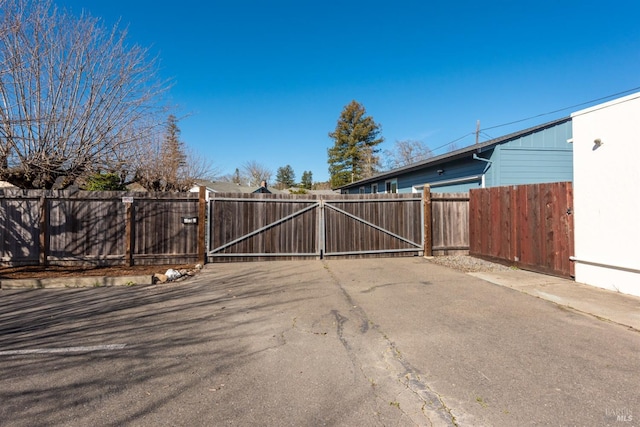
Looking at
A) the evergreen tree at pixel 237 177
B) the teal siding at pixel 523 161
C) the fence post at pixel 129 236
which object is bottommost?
A: the fence post at pixel 129 236

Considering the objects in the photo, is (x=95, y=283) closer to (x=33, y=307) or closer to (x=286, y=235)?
(x=33, y=307)

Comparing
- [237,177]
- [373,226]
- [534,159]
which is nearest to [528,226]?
[373,226]

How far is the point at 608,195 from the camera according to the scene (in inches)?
225

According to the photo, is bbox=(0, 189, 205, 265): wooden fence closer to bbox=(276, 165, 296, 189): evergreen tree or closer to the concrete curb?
the concrete curb

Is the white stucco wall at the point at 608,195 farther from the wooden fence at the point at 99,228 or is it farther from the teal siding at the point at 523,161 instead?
the wooden fence at the point at 99,228

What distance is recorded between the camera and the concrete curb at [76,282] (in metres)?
6.49

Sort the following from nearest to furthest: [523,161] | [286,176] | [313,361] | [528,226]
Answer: [313,361] → [528,226] → [523,161] → [286,176]

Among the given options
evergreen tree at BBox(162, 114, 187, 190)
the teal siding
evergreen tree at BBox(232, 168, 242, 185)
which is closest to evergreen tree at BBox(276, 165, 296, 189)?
evergreen tree at BBox(232, 168, 242, 185)

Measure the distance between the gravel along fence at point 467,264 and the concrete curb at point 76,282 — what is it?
278 inches

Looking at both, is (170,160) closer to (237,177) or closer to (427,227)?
(427,227)

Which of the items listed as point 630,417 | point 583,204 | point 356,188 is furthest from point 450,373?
point 356,188

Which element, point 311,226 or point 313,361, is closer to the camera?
point 313,361

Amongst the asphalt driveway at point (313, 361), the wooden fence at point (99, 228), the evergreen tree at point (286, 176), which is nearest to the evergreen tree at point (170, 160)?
the wooden fence at point (99, 228)

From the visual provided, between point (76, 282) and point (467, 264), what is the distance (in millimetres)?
8849
